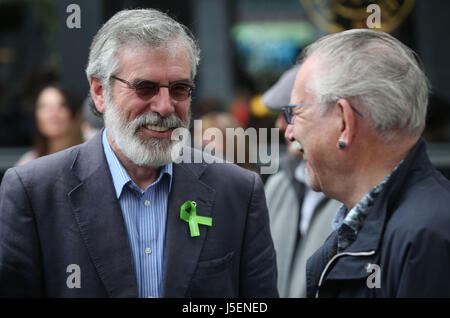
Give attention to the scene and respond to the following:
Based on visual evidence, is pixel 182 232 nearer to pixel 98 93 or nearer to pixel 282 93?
pixel 98 93

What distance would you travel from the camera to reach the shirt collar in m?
2.50

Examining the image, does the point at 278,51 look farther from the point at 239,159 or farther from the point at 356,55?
the point at 356,55

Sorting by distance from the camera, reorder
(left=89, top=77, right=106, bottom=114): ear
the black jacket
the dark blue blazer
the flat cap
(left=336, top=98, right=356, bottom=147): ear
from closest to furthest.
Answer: the black jacket → (left=336, top=98, right=356, bottom=147): ear → the dark blue blazer → (left=89, top=77, right=106, bottom=114): ear → the flat cap

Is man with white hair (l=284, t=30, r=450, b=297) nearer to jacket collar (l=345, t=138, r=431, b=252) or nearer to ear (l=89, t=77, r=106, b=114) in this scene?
jacket collar (l=345, t=138, r=431, b=252)

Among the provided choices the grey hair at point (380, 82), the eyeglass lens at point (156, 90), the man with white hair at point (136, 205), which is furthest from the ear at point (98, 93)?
the grey hair at point (380, 82)

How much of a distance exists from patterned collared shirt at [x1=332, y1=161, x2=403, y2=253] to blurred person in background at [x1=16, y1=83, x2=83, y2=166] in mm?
3762

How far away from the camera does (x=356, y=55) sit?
217cm

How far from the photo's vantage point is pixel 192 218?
2465 millimetres

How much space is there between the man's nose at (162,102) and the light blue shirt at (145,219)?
26 cm

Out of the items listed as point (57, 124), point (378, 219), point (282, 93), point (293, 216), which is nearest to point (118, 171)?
point (378, 219)

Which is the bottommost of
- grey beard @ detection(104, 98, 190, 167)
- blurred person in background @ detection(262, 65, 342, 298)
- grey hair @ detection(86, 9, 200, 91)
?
blurred person in background @ detection(262, 65, 342, 298)

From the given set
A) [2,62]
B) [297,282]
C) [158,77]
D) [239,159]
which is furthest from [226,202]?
[2,62]

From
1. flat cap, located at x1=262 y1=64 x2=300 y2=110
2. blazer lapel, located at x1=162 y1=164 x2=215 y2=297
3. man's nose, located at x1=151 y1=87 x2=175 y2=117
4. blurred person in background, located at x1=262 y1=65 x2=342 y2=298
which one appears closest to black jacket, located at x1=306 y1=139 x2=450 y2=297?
blazer lapel, located at x1=162 y1=164 x2=215 y2=297

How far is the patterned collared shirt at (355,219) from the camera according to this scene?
2.21 meters
